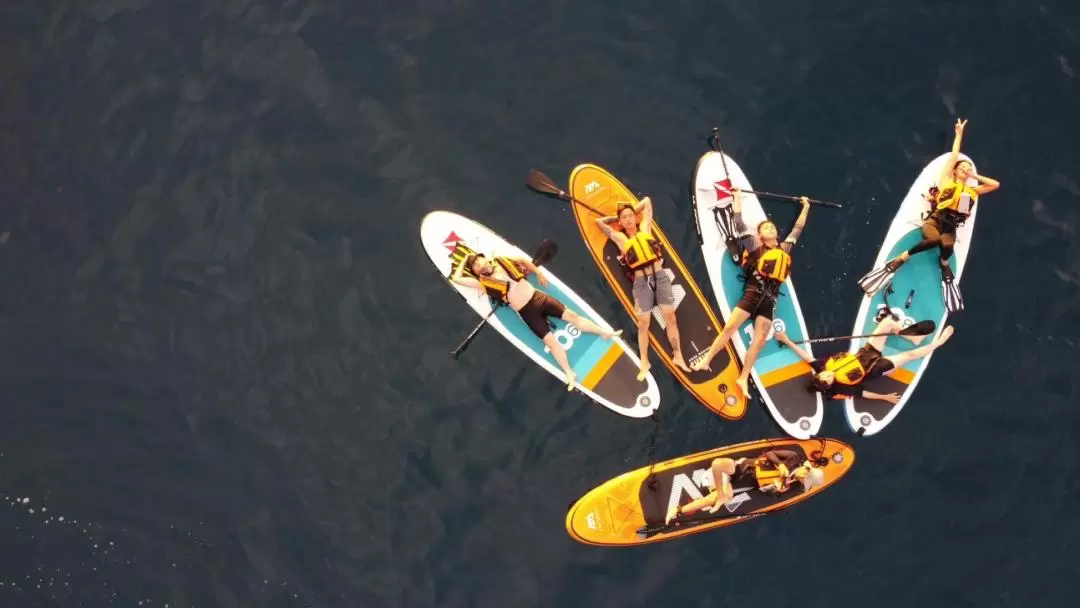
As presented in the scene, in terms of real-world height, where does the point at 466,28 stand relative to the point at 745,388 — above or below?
above

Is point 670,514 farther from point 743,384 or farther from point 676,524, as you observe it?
point 743,384

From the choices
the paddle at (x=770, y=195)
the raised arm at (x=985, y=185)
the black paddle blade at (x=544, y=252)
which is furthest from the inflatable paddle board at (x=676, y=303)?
the raised arm at (x=985, y=185)

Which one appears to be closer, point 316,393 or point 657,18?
point 316,393

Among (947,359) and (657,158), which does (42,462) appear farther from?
(947,359)

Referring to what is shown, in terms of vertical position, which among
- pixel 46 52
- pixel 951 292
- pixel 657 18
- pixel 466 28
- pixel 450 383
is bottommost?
pixel 450 383

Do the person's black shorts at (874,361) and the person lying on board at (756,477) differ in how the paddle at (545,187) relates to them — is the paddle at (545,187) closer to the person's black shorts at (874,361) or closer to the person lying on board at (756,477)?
the person lying on board at (756,477)

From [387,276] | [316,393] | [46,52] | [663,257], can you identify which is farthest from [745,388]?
[46,52]

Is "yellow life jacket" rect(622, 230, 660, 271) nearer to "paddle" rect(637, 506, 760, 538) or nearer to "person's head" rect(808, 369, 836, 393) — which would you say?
"person's head" rect(808, 369, 836, 393)
